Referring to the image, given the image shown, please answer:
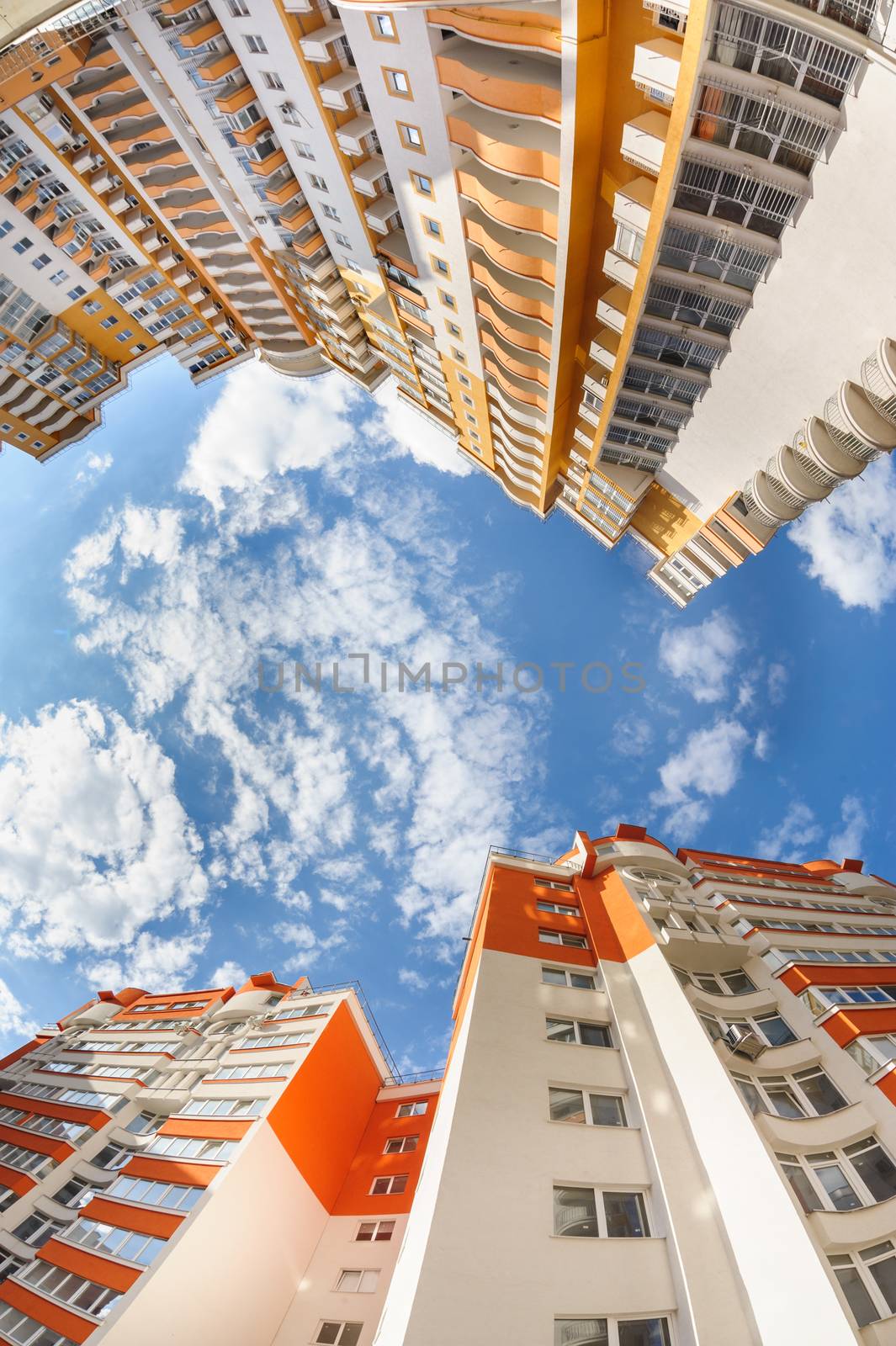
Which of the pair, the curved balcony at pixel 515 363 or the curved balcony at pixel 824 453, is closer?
the curved balcony at pixel 824 453

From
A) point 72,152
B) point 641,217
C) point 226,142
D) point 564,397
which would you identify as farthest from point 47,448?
point 641,217

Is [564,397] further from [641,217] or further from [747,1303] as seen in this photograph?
[747,1303]

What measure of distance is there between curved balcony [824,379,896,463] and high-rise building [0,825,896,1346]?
1562 cm

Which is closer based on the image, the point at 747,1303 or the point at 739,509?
the point at 747,1303

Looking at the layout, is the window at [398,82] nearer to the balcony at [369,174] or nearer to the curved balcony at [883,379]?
the balcony at [369,174]

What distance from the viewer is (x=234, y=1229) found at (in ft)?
51.6

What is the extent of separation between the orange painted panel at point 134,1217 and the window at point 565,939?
12.9 meters

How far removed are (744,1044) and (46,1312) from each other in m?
20.7

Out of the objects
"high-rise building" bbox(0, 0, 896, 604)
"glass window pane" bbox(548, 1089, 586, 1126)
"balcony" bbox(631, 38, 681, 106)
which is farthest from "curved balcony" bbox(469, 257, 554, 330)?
"glass window pane" bbox(548, 1089, 586, 1126)

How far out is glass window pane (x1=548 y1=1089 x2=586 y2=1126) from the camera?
A: 12.1m

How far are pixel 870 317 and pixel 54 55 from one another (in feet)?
119

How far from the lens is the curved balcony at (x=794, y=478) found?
17.8m

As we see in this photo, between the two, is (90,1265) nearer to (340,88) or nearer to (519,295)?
(519,295)

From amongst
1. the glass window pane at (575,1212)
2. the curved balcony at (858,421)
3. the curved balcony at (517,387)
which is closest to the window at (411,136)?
the curved balcony at (517,387)
